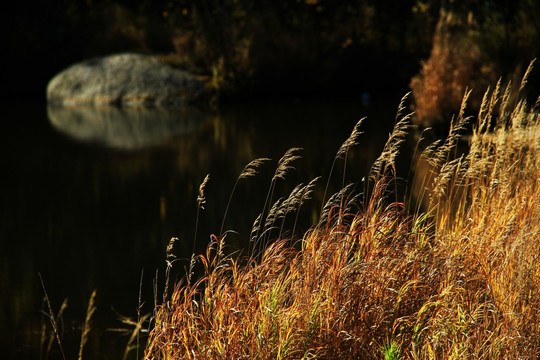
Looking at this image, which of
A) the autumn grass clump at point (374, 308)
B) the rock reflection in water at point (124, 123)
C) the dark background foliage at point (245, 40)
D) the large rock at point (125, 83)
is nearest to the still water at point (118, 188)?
the rock reflection in water at point (124, 123)

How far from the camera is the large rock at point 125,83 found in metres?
16.6

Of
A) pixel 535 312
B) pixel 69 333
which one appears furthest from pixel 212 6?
pixel 535 312

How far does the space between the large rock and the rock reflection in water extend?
1.64 feet

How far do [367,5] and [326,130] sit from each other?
6.83 metres

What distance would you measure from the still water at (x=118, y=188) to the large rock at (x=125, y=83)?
83 centimetres

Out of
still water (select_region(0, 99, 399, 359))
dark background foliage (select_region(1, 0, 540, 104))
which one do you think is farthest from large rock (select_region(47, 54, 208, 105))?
still water (select_region(0, 99, 399, 359))

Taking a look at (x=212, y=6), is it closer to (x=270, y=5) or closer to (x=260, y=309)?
(x=270, y=5)

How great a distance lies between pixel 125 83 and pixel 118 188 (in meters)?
8.49

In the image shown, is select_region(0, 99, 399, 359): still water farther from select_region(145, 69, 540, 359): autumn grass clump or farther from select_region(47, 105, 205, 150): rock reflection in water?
select_region(145, 69, 540, 359): autumn grass clump

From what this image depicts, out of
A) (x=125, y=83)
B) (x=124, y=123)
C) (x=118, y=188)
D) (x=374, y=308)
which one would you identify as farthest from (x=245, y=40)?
(x=374, y=308)

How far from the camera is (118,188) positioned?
8.77 metres

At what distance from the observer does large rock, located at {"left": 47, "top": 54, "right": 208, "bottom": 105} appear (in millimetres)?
16609

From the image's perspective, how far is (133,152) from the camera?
1103 centimetres

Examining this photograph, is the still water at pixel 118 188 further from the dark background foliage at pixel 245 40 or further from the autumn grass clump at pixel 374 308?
the dark background foliage at pixel 245 40
